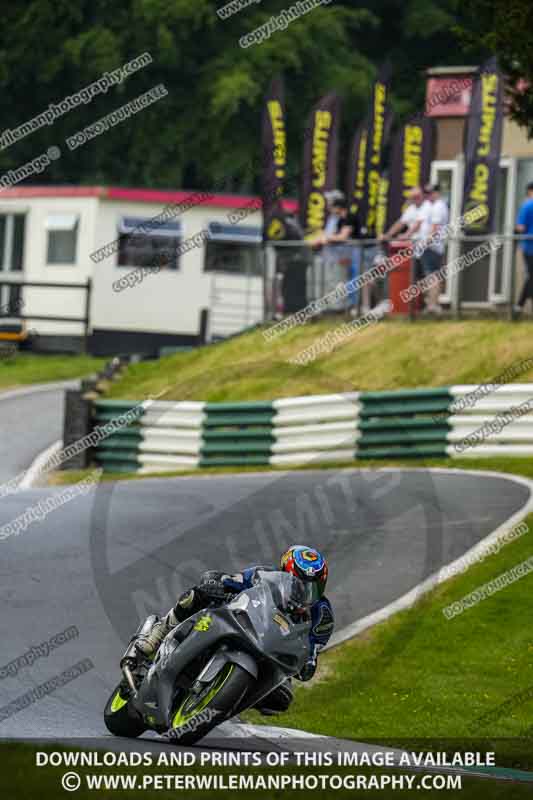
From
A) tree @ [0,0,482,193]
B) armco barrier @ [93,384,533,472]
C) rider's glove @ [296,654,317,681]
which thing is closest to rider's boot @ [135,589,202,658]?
rider's glove @ [296,654,317,681]

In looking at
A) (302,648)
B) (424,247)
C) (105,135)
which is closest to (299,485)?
(424,247)

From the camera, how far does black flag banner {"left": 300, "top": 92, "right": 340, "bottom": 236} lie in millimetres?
29469

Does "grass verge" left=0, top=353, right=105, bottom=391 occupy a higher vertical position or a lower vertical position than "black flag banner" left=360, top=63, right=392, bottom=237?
lower

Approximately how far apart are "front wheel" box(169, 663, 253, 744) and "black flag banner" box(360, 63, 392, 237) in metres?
18.7

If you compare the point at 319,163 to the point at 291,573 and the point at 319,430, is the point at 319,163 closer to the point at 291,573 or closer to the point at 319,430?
the point at 319,430

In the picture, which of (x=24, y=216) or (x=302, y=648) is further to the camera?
(x=24, y=216)

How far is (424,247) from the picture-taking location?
22281mm

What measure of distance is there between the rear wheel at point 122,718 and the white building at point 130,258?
2607cm

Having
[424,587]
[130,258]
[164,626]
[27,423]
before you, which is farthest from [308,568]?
[130,258]

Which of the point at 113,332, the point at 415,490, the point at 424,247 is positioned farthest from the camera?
the point at 113,332

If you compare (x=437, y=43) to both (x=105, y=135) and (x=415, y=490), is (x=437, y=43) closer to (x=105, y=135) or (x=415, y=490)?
(x=105, y=135)

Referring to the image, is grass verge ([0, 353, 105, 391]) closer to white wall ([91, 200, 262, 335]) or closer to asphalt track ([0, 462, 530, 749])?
white wall ([91, 200, 262, 335])

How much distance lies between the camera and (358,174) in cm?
2888

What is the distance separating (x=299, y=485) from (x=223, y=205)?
19.2 meters
